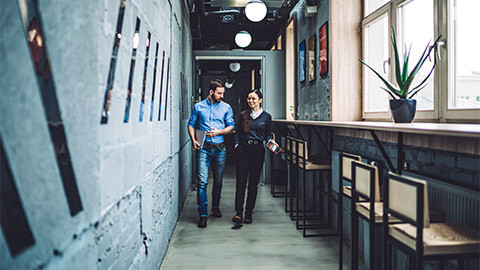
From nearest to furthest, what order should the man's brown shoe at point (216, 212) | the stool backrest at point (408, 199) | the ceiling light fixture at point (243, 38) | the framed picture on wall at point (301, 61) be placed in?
the stool backrest at point (408, 199), the man's brown shoe at point (216, 212), the framed picture on wall at point (301, 61), the ceiling light fixture at point (243, 38)

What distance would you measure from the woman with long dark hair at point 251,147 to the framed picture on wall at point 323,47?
2.88 ft

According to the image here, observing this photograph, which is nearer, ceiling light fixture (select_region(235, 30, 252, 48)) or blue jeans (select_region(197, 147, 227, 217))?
blue jeans (select_region(197, 147, 227, 217))

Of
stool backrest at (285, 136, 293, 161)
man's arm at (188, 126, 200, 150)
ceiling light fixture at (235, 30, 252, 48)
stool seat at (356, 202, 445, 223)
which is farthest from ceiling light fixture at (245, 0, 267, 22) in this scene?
stool seat at (356, 202, 445, 223)

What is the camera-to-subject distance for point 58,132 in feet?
3.50

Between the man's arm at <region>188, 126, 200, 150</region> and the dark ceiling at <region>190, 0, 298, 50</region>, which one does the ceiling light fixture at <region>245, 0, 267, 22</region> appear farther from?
the man's arm at <region>188, 126, 200, 150</region>

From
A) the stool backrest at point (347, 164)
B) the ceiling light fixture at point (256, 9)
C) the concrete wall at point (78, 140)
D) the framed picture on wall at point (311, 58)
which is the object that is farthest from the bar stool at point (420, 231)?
the ceiling light fixture at point (256, 9)

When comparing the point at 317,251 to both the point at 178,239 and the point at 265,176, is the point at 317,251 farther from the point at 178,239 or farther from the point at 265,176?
the point at 265,176

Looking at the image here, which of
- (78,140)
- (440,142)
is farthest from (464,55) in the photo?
(78,140)

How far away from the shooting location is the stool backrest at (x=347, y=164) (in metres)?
2.45

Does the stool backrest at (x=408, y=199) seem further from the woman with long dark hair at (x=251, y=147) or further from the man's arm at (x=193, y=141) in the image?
the man's arm at (x=193, y=141)

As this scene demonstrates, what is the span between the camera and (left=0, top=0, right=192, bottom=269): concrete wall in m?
0.89

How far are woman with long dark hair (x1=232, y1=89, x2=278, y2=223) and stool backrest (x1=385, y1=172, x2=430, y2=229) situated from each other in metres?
2.44

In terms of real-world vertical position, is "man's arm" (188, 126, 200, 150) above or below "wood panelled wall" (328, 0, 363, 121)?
below

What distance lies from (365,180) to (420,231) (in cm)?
58
